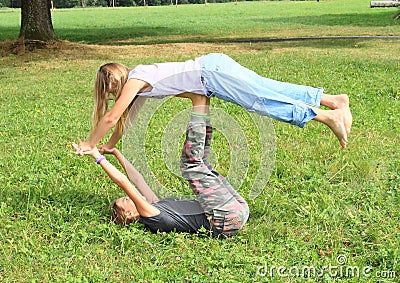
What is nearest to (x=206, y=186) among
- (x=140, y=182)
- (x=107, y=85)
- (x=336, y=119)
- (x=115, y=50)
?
(x=140, y=182)

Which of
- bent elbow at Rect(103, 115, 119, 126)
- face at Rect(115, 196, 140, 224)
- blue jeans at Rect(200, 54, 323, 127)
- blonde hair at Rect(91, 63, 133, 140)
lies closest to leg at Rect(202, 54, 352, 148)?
blue jeans at Rect(200, 54, 323, 127)

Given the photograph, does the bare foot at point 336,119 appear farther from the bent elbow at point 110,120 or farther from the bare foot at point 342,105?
the bent elbow at point 110,120

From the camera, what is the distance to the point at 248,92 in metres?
4.40

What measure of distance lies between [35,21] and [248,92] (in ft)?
45.2

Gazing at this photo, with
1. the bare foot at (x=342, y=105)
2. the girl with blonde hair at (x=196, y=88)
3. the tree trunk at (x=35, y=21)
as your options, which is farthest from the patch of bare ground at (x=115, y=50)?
the girl with blonde hair at (x=196, y=88)

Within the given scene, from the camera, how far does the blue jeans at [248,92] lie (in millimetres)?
4379

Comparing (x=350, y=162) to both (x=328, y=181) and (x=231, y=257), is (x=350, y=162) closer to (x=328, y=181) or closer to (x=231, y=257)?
(x=328, y=181)

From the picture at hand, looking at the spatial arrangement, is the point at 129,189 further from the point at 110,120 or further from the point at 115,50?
the point at 115,50

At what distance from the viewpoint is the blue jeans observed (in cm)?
438

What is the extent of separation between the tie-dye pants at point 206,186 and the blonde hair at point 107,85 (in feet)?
1.91

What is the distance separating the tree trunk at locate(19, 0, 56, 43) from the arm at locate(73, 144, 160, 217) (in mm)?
13493

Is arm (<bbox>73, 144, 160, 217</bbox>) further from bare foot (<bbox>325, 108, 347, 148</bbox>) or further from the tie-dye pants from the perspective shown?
bare foot (<bbox>325, 108, 347, 148</bbox>)

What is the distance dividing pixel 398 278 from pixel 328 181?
178cm

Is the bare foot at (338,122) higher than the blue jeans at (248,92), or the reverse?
the blue jeans at (248,92)
